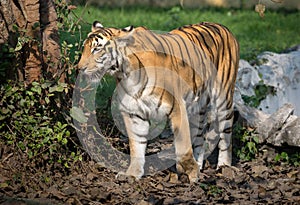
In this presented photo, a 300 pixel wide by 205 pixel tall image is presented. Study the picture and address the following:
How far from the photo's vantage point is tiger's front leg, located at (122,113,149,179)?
558 centimetres

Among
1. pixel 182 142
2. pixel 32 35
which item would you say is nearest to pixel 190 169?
pixel 182 142

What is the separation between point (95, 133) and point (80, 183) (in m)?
0.51

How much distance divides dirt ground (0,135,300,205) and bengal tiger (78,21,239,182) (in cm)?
20

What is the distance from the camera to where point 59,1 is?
5.77 meters

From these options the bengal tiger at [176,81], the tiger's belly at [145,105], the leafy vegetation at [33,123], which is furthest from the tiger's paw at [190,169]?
the leafy vegetation at [33,123]

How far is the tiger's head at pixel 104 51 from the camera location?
17.1 feet

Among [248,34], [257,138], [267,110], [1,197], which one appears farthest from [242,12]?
[1,197]

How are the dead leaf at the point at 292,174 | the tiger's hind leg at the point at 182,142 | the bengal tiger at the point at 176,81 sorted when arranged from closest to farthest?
the bengal tiger at the point at 176,81 < the tiger's hind leg at the point at 182,142 < the dead leaf at the point at 292,174

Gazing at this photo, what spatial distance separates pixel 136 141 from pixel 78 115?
1.89 ft

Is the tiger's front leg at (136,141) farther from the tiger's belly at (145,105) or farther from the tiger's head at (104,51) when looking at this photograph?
the tiger's head at (104,51)

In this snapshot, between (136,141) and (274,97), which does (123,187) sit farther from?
(274,97)

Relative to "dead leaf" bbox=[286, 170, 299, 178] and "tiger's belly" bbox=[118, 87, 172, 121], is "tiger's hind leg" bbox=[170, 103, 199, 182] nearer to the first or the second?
"tiger's belly" bbox=[118, 87, 172, 121]

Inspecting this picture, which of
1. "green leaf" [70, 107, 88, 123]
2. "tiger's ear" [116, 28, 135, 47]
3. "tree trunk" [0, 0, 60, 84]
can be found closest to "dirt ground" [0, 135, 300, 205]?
"green leaf" [70, 107, 88, 123]

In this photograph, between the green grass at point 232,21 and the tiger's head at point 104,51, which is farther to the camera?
the green grass at point 232,21
